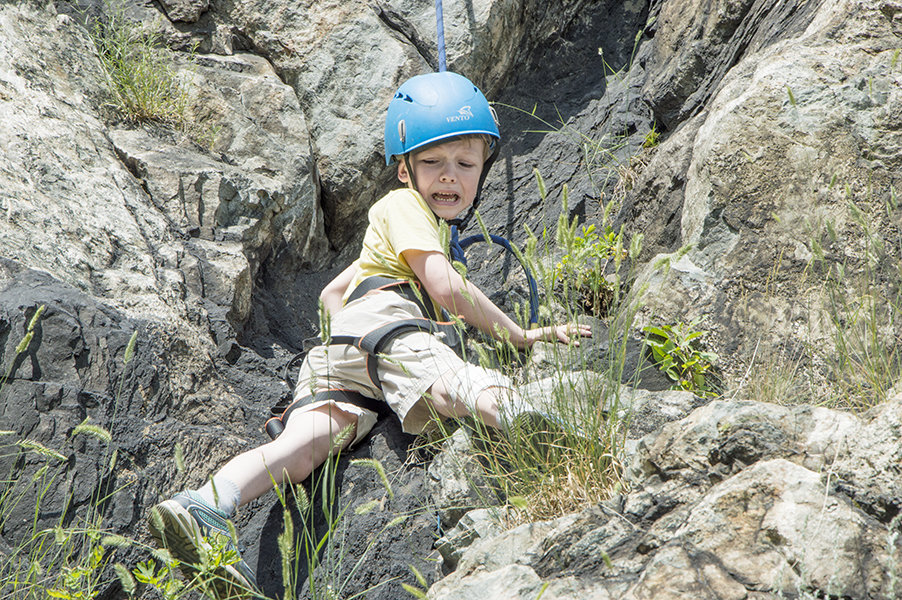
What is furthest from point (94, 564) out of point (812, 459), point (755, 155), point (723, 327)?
point (755, 155)

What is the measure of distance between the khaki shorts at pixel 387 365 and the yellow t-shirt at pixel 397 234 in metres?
0.14

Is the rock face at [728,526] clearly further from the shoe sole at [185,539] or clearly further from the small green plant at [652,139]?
the small green plant at [652,139]

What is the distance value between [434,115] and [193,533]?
206cm

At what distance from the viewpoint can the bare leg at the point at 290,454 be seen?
245cm

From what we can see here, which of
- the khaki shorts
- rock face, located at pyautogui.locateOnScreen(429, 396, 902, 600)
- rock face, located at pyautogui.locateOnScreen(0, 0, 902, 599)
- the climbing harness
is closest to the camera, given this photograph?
rock face, located at pyautogui.locateOnScreen(429, 396, 902, 600)

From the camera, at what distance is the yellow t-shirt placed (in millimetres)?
2941

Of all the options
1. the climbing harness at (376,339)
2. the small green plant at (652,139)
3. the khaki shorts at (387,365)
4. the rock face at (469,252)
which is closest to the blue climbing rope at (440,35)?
the rock face at (469,252)

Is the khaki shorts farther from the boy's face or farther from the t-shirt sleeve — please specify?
the boy's face

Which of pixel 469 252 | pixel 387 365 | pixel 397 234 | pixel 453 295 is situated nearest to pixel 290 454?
pixel 387 365

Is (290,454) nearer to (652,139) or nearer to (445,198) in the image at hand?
(445,198)

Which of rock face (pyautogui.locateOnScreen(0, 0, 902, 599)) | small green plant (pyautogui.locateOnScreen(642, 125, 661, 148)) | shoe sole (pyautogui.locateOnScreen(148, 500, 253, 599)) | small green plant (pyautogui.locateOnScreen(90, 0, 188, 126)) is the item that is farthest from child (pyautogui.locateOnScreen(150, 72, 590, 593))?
small green plant (pyautogui.locateOnScreen(90, 0, 188, 126))

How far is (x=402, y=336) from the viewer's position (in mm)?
2770

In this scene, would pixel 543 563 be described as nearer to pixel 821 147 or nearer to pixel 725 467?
pixel 725 467

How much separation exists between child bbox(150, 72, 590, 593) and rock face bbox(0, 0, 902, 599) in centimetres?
21
